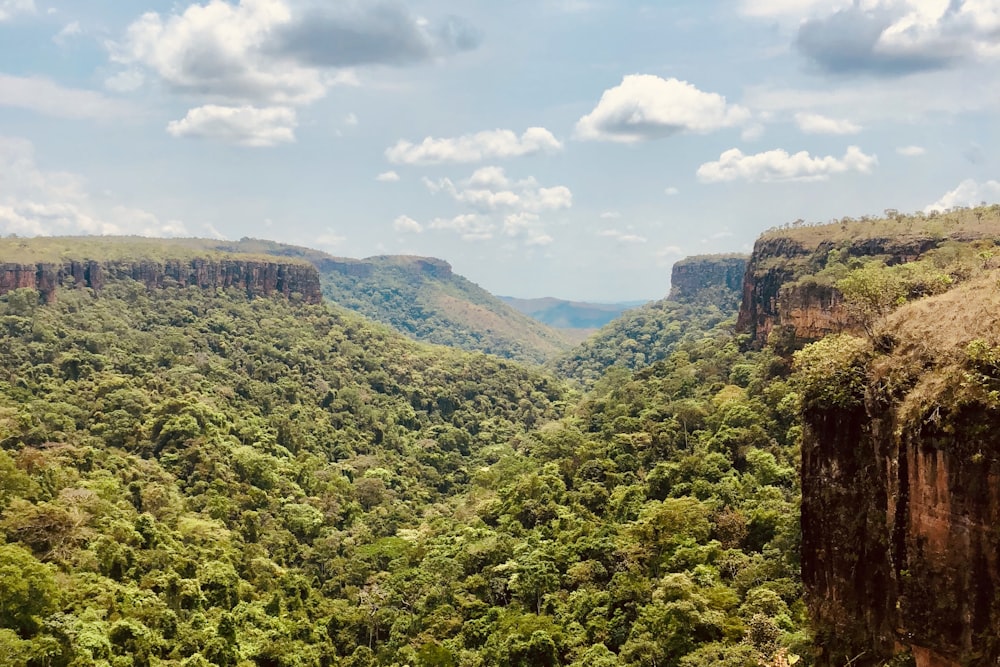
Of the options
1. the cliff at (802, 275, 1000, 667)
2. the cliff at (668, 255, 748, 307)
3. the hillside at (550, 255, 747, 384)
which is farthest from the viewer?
the cliff at (668, 255, 748, 307)

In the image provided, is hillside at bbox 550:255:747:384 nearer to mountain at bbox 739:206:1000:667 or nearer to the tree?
the tree

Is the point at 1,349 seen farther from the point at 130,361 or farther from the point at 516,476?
the point at 516,476

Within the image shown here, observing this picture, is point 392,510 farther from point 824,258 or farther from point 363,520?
point 824,258

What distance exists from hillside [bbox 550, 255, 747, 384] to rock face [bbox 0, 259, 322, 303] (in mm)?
46418

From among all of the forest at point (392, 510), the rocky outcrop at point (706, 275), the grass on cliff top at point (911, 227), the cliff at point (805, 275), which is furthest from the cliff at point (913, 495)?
the rocky outcrop at point (706, 275)

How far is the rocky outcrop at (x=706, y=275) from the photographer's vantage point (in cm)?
14550

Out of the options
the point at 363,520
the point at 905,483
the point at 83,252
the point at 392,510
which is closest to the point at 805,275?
the point at 392,510

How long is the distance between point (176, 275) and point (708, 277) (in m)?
99.7

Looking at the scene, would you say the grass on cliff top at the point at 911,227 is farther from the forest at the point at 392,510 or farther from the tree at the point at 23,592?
the tree at the point at 23,592

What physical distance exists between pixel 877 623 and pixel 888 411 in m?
3.70

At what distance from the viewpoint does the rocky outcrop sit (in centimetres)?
14550

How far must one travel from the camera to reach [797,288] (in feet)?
142

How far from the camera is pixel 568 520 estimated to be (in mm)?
35938

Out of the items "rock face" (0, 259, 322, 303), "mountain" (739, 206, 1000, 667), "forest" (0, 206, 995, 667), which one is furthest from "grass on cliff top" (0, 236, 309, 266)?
"mountain" (739, 206, 1000, 667)
